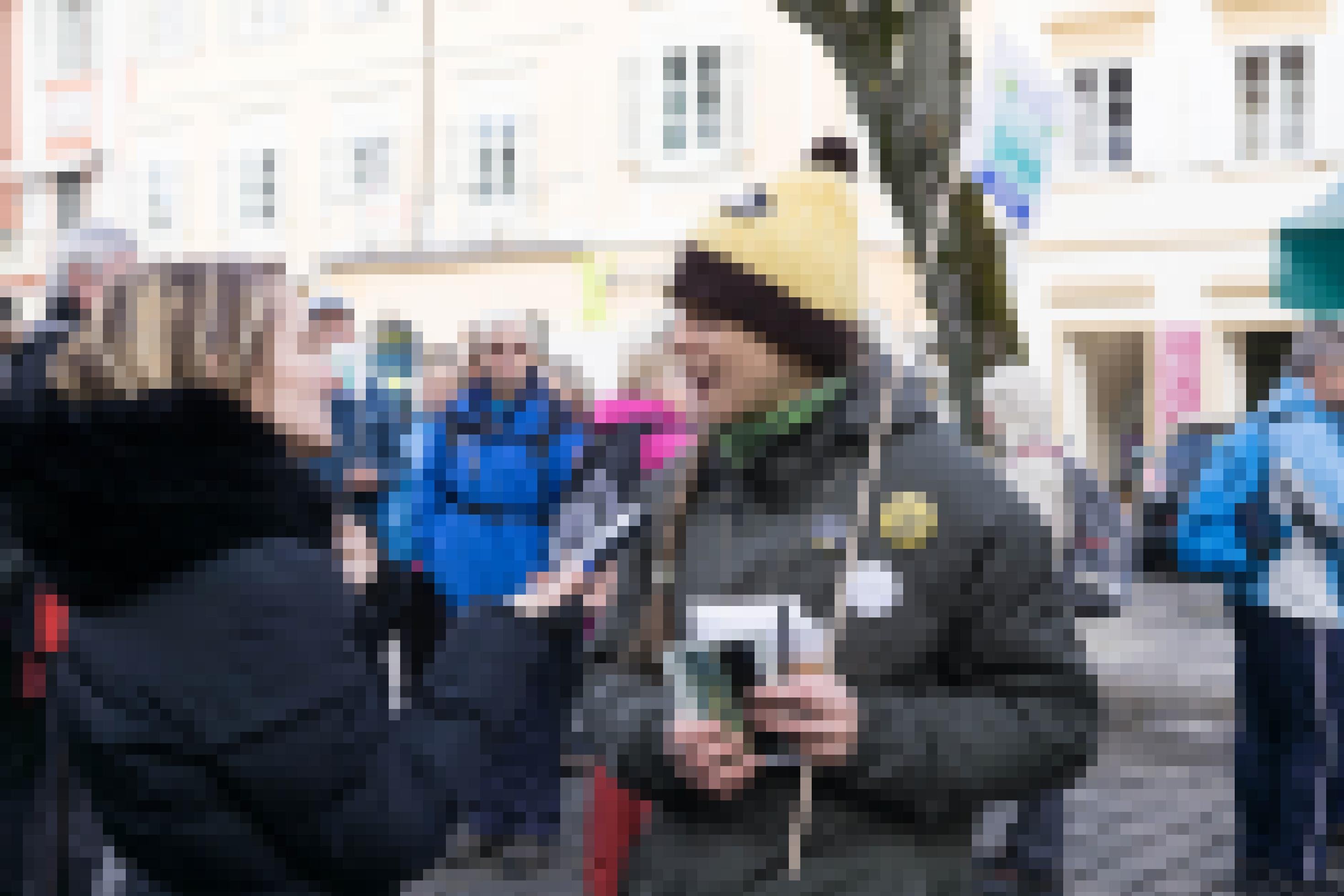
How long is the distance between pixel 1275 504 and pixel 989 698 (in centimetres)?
322

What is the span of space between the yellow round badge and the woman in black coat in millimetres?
647

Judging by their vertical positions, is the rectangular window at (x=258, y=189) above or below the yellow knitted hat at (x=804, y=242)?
above

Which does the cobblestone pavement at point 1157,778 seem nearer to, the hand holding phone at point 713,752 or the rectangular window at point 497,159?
the hand holding phone at point 713,752

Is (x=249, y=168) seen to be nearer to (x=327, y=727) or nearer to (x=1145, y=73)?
(x=1145, y=73)

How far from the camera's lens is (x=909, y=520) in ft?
8.29

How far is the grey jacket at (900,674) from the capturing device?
252 cm

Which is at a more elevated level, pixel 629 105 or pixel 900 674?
pixel 629 105

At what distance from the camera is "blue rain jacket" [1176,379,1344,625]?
5445 mm

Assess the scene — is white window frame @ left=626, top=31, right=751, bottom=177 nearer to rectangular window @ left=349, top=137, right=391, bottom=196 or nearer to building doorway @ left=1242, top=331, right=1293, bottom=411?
rectangular window @ left=349, top=137, right=391, bottom=196

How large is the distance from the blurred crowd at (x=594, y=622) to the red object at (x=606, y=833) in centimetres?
148

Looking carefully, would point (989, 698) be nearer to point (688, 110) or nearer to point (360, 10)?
point (688, 110)

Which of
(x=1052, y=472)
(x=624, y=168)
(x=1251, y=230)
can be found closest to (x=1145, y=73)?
(x=1251, y=230)

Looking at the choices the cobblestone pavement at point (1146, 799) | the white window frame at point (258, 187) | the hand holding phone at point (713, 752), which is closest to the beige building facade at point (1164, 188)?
the cobblestone pavement at point (1146, 799)

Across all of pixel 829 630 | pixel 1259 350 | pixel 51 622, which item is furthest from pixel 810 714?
pixel 1259 350
